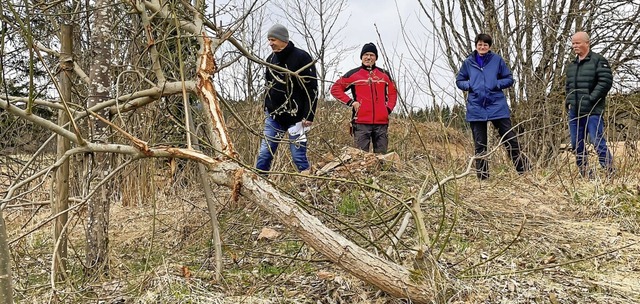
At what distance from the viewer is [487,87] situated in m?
5.81

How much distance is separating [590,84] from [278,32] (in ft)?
10.7

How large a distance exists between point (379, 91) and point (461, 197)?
1746 mm

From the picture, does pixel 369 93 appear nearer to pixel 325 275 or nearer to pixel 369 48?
pixel 369 48

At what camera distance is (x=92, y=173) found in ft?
12.3

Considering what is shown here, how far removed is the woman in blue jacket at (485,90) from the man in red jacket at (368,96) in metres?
0.82

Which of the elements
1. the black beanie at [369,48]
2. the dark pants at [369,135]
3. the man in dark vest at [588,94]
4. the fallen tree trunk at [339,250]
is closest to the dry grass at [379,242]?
the fallen tree trunk at [339,250]

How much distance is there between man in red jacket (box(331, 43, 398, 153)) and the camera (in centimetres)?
609

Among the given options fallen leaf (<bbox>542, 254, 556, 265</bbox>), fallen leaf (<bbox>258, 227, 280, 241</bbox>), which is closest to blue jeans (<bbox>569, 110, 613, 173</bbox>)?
fallen leaf (<bbox>542, 254, 556, 265</bbox>)

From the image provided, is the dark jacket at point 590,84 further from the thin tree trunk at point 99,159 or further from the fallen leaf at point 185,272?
the thin tree trunk at point 99,159

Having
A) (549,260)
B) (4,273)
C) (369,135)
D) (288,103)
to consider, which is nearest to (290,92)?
(288,103)

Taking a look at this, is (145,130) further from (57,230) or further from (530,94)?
(530,94)

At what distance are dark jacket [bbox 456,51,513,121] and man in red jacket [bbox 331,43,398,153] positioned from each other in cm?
82

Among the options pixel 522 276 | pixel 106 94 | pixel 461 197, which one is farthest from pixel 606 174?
pixel 106 94

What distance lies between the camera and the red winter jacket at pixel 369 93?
6.10 meters
